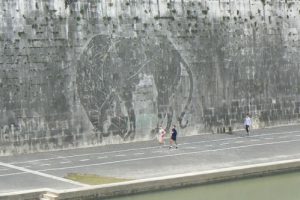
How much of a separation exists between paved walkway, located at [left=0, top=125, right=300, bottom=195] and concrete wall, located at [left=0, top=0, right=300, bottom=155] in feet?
3.86

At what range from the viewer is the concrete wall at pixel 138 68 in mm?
21094

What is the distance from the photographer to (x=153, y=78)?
24.0 meters

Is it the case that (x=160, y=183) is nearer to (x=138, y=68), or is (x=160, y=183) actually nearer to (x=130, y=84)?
(x=130, y=84)

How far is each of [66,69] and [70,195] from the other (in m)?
9.34

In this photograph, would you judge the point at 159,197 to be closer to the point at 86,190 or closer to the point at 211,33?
the point at 86,190

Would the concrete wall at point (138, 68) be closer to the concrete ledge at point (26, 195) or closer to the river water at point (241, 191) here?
the concrete ledge at point (26, 195)

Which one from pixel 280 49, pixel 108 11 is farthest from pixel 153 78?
pixel 280 49

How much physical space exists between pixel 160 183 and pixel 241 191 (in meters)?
2.18

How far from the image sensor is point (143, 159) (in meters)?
19.0

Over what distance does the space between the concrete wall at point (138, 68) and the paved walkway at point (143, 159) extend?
118 cm

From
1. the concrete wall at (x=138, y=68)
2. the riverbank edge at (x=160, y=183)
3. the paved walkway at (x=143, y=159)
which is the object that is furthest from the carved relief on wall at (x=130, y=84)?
the riverbank edge at (x=160, y=183)

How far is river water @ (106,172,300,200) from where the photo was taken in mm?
14328

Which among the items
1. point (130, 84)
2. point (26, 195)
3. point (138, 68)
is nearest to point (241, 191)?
point (26, 195)

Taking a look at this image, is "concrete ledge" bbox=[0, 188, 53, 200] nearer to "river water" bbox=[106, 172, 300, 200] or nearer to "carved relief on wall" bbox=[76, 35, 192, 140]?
"river water" bbox=[106, 172, 300, 200]
